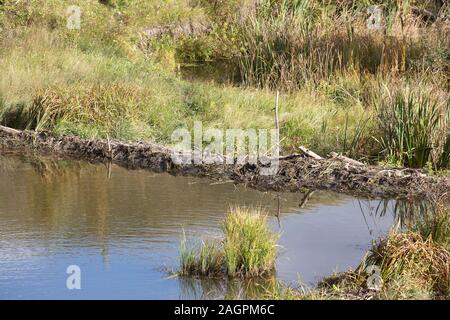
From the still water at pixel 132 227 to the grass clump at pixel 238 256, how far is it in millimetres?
163

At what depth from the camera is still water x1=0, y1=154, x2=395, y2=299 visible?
7.38 metres

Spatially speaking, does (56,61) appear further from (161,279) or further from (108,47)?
(161,279)

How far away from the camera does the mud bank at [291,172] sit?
10.3 m

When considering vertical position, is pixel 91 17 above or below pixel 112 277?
above

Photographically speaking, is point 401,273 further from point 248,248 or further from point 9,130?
point 9,130

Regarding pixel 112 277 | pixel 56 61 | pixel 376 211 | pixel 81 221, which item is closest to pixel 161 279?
pixel 112 277

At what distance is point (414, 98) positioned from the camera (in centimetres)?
1111

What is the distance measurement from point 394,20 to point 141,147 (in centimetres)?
715

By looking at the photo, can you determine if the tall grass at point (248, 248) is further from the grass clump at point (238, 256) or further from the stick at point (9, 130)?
the stick at point (9, 130)

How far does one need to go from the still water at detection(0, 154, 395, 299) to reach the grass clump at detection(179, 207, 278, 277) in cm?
16

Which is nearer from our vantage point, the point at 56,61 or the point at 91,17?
the point at 56,61

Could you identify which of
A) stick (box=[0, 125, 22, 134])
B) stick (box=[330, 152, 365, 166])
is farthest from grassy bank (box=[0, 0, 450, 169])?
stick (box=[330, 152, 365, 166])

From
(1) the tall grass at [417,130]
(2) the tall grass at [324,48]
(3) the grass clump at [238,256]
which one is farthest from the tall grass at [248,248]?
(2) the tall grass at [324,48]
